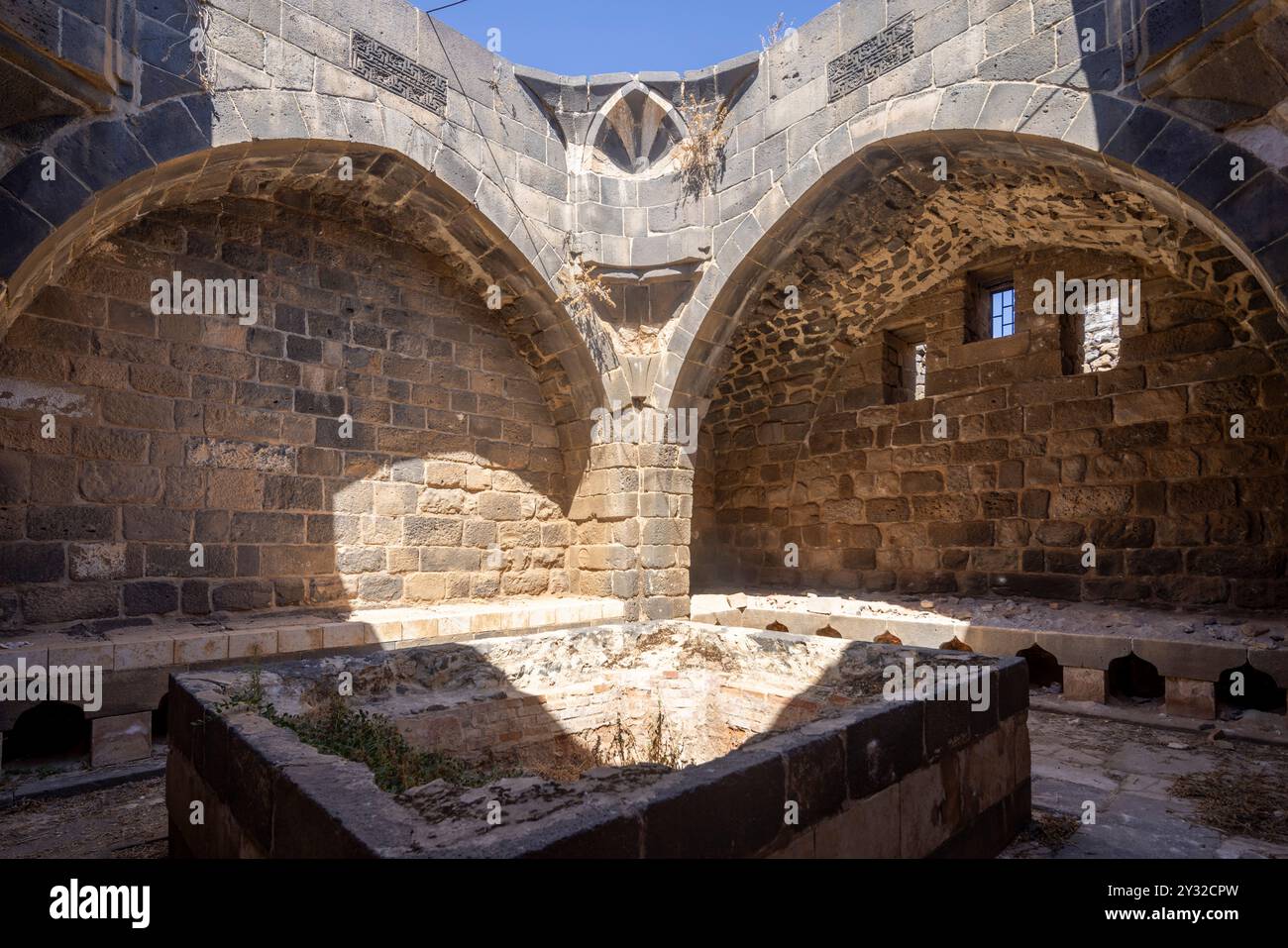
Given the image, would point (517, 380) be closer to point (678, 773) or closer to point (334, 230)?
point (334, 230)

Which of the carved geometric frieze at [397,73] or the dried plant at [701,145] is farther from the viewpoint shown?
the dried plant at [701,145]

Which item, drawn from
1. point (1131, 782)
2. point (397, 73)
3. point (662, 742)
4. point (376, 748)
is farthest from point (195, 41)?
point (1131, 782)

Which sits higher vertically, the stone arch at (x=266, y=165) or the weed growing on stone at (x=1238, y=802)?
the stone arch at (x=266, y=165)

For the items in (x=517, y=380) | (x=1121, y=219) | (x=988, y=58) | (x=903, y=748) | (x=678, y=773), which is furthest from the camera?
(x=517, y=380)

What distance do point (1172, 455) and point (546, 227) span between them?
17.0 ft

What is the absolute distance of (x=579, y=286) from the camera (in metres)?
6.33

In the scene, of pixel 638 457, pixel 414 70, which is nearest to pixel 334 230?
pixel 414 70

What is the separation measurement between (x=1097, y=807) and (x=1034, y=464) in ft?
12.7

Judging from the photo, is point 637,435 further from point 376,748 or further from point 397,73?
point 376,748

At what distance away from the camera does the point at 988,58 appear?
4.66 m

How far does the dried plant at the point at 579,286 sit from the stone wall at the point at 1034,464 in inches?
87.7

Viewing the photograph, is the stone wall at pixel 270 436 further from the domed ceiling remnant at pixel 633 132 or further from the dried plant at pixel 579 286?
the domed ceiling remnant at pixel 633 132

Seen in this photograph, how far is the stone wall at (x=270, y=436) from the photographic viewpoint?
4.48m

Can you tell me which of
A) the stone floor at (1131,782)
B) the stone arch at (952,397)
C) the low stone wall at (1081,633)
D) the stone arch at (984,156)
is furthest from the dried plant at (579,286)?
the stone floor at (1131,782)
